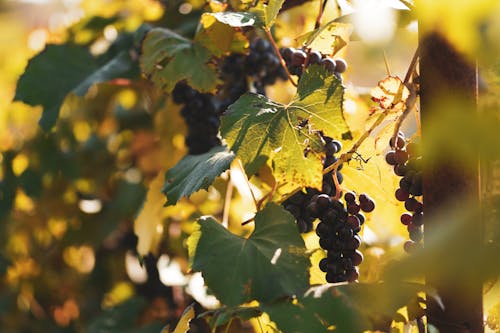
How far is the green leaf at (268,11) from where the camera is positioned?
94cm

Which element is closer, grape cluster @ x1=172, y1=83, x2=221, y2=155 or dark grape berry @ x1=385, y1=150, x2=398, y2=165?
dark grape berry @ x1=385, y1=150, x2=398, y2=165

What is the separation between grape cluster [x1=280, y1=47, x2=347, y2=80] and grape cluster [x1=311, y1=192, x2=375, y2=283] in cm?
25

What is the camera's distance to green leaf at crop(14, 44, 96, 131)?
162 cm

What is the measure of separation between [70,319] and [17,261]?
34 centimetres

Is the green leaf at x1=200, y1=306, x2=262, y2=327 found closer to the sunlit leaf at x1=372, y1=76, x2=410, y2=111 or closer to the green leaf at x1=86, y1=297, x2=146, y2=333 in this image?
the sunlit leaf at x1=372, y1=76, x2=410, y2=111

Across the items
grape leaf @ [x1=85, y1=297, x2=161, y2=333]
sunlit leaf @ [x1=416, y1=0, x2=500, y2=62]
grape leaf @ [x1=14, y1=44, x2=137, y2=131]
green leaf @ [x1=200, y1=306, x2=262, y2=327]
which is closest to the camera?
sunlit leaf @ [x1=416, y1=0, x2=500, y2=62]

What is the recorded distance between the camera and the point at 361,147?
A: 1041mm

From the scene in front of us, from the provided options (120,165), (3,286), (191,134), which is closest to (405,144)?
(191,134)

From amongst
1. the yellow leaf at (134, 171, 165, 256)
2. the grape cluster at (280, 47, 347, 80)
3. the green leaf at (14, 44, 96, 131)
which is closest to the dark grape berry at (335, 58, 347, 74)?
the grape cluster at (280, 47, 347, 80)

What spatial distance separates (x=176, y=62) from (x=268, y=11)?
0.35 meters

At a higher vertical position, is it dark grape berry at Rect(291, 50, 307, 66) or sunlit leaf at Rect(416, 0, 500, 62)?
sunlit leaf at Rect(416, 0, 500, 62)

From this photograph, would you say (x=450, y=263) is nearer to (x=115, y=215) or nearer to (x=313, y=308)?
(x=313, y=308)

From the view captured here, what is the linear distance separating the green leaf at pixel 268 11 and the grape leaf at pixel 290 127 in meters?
0.10

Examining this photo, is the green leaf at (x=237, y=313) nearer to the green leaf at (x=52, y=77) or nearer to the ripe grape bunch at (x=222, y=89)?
the ripe grape bunch at (x=222, y=89)
